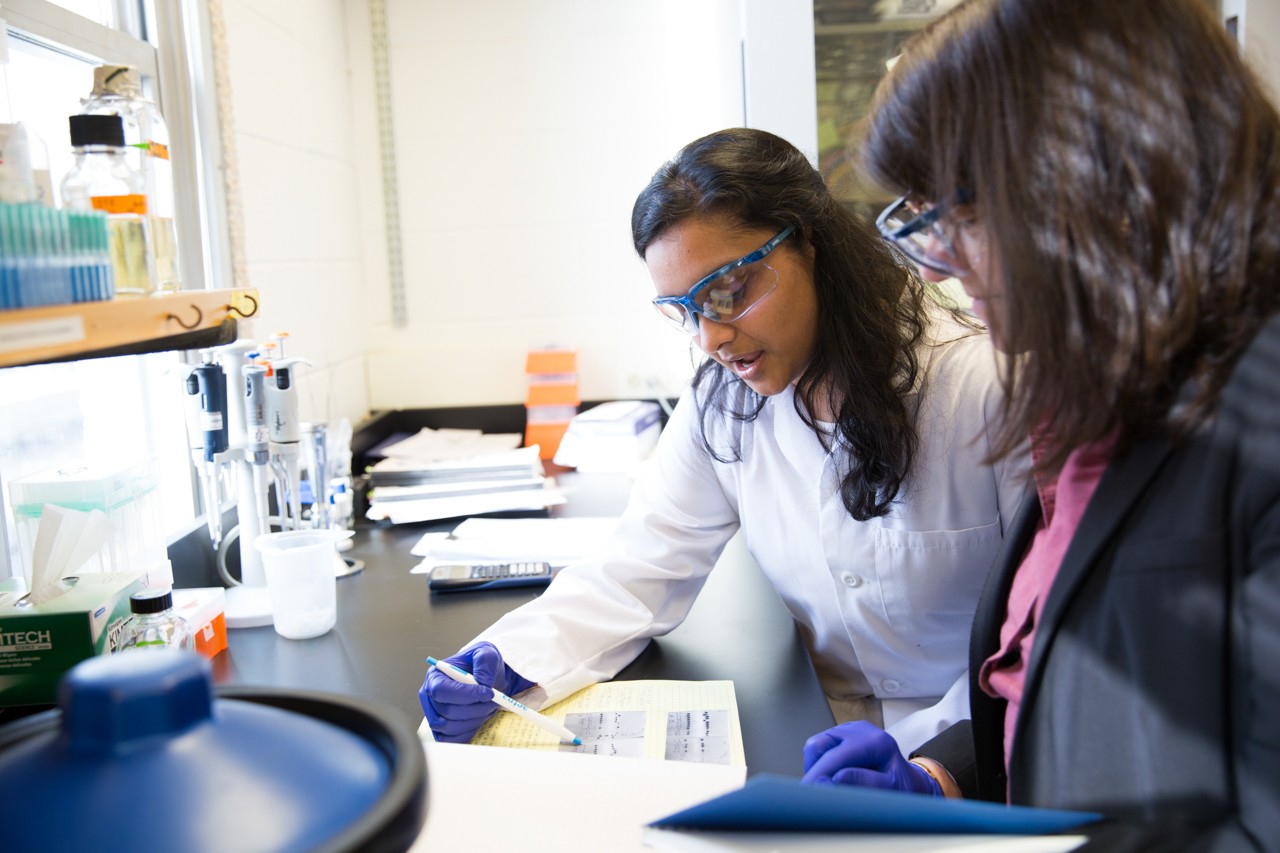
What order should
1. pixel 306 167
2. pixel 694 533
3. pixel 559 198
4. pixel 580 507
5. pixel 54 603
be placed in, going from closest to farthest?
1. pixel 54 603
2. pixel 694 533
3. pixel 580 507
4. pixel 306 167
5. pixel 559 198

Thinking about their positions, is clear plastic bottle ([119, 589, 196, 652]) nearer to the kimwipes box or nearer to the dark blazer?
the kimwipes box

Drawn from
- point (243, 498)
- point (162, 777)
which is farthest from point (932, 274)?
point (243, 498)

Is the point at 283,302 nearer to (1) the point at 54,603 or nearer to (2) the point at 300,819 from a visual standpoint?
(1) the point at 54,603

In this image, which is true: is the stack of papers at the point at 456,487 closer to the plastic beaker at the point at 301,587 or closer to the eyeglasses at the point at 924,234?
the plastic beaker at the point at 301,587

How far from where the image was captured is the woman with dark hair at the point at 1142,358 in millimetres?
768

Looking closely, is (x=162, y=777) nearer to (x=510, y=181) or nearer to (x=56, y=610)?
(x=56, y=610)

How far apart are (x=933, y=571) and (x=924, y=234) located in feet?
2.14

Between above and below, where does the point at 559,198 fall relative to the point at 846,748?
above

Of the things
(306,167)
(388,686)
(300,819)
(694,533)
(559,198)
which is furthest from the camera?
(559,198)

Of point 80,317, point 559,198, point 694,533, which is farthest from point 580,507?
point 80,317

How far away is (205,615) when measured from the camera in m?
1.50

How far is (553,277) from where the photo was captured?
10.9 feet

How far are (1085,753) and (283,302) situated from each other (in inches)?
83.4

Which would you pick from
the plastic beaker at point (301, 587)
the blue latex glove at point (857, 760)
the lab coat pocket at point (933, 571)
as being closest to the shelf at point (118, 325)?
the plastic beaker at point (301, 587)
